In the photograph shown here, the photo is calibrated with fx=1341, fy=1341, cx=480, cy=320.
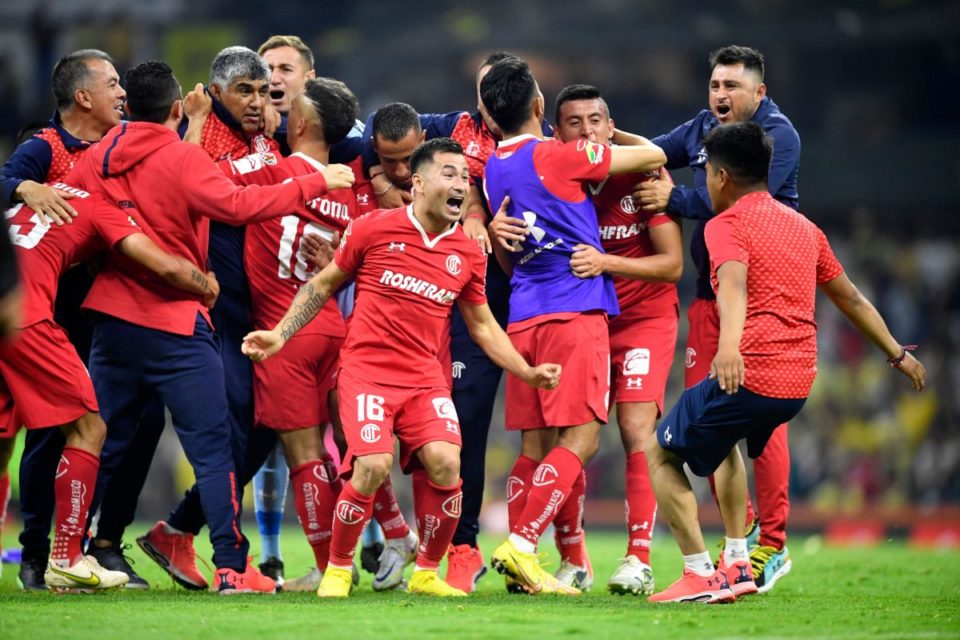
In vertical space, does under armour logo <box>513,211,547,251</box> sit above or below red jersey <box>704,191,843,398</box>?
above

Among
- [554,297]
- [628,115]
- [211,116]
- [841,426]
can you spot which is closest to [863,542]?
[841,426]

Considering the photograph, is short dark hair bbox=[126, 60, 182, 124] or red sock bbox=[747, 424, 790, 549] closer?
short dark hair bbox=[126, 60, 182, 124]

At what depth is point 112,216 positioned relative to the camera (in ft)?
23.8

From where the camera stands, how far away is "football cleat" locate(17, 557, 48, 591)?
301 inches

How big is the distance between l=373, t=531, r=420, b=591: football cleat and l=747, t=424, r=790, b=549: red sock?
2063mm

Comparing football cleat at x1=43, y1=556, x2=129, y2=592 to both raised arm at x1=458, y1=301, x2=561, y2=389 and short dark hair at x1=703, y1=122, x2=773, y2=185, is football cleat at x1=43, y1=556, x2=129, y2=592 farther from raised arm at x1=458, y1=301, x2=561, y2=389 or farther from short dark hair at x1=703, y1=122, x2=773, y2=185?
short dark hair at x1=703, y1=122, x2=773, y2=185

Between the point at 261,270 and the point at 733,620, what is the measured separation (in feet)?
11.6

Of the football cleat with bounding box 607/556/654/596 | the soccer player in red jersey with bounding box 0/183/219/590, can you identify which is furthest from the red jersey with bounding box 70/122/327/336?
the football cleat with bounding box 607/556/654/596

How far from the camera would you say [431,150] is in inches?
294

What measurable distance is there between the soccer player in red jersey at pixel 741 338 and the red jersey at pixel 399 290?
4.62 ft

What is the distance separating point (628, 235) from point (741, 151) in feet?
5.13

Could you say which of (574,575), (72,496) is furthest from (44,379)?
(574,575)

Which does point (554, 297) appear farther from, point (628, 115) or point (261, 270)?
point (628, 115)

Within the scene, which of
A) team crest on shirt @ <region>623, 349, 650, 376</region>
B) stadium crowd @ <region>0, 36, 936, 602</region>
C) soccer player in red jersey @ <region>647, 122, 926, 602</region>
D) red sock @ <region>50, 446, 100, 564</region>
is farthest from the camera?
team crest on shirt @ <region>623, 349, 650, 376</region>
